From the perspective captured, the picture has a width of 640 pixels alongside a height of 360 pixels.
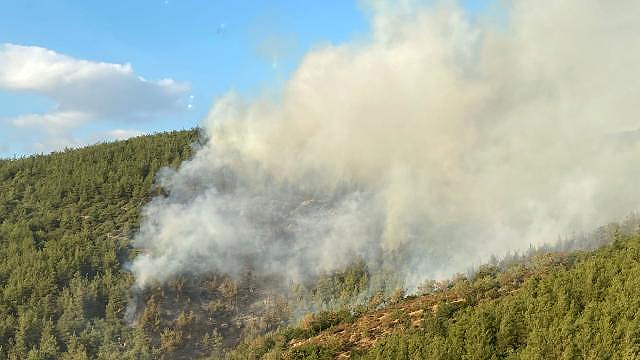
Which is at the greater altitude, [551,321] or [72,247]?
[72,247]

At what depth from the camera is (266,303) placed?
38.7 meters

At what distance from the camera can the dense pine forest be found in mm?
19719

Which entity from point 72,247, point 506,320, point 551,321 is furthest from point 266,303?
point 551,321

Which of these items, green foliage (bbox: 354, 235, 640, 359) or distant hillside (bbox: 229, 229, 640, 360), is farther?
distant hillside (bbox: 229, 229, 640, 360)

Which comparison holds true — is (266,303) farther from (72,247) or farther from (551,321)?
(551,321)

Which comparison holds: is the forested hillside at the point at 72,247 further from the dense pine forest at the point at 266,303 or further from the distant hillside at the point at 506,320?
the distant hillside at the point at 506,320

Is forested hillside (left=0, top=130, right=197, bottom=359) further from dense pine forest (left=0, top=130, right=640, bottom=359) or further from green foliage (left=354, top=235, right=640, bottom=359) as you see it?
green foliage (left=354, top=235, right=640, bottom=359)

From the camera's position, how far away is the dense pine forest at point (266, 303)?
1972cm

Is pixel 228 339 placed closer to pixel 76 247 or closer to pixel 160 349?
pixel 160 349

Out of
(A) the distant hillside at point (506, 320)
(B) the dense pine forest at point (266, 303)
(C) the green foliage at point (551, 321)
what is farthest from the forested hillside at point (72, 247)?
(C) the green foliage at point (551, 321)

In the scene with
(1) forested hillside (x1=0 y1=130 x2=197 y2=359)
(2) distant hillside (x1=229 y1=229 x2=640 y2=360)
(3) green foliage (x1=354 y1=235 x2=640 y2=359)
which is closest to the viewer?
(3) green foliage (x1=354 y1=235 x2=640 y2=359)

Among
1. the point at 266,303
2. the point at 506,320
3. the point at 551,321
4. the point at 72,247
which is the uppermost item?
the point at 72,247

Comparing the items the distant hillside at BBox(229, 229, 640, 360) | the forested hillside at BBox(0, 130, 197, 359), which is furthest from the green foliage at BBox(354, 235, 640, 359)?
the forested hillside at BBox(0, 130, 197, 359)

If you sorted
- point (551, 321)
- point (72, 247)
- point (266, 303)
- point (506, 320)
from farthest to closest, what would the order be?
point (72, 247), point (266, 303), point (506, 320), point (551, 321)
